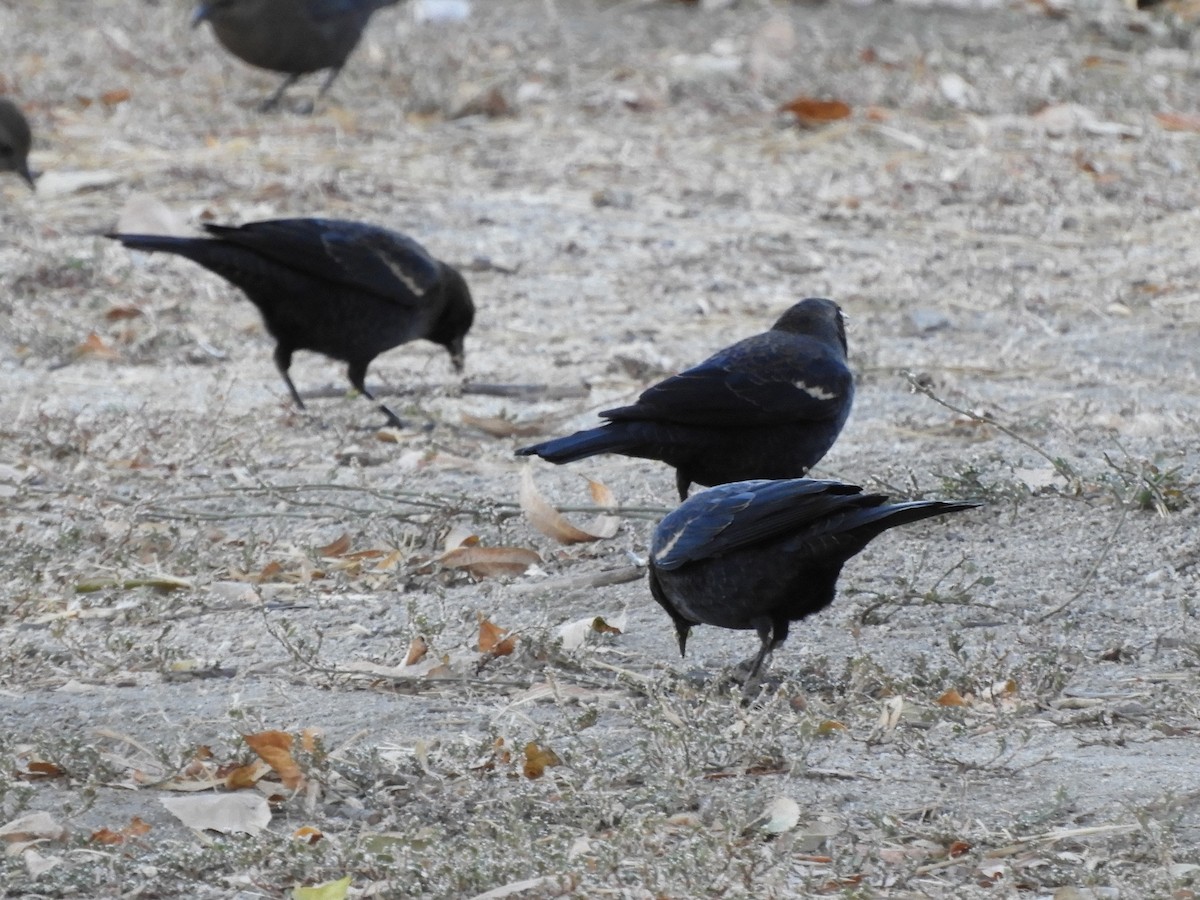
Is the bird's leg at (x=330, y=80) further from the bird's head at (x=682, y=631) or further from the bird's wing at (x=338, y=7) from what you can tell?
the bird's head at (x=682, y=631)

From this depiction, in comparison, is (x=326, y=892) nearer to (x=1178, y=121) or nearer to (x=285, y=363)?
(x=285, y=363)

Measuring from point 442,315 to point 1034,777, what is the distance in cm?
429

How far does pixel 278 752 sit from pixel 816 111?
26.2 feet

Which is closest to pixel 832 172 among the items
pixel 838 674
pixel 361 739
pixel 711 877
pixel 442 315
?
pixel 442 315

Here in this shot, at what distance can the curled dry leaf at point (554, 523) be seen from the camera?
17.1 feet

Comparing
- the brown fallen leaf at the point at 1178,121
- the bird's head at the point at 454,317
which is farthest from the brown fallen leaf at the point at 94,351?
the brown fallen leaf at the point at 1178,121

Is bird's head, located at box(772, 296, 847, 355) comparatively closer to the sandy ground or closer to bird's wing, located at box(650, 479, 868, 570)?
the sandy ground

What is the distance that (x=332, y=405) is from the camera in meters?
7.14

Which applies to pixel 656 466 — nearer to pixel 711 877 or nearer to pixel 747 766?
pixel 747 766

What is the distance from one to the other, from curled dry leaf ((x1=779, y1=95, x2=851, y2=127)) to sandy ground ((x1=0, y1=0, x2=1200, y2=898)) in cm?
10

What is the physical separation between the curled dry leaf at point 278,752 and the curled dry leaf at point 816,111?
7.90m

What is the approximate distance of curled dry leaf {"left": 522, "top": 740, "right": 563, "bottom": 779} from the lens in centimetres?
349

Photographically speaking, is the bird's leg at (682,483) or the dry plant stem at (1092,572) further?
the bird's leg at (682,483)

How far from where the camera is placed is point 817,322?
5668 millimetres
